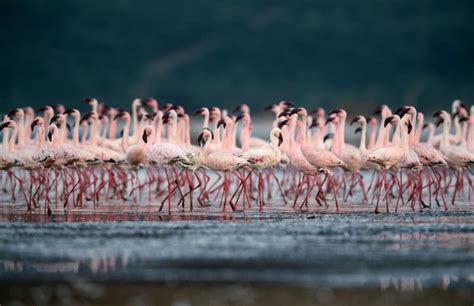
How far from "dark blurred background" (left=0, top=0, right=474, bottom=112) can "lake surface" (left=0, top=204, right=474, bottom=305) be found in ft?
165

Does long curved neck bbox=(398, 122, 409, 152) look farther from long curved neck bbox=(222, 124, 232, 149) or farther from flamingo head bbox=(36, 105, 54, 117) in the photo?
flamingo head bbox=(36, 105, 54, 117)

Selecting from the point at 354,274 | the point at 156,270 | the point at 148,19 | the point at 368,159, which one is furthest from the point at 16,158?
the point at 148,19

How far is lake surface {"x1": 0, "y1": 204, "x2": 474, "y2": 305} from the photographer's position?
10.9 metres

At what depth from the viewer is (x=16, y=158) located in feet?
58.0

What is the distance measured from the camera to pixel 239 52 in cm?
7519

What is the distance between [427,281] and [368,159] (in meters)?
6.13

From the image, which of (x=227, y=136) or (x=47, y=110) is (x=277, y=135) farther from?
(x=47, y=110)

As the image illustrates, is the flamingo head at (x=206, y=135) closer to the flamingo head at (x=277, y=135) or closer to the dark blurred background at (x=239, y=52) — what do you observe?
the flamingo head at (x=277, y=135)

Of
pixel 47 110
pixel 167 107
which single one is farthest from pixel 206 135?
pixel 167 107

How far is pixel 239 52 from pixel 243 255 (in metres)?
63.0

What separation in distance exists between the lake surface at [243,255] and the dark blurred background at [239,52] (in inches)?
1976

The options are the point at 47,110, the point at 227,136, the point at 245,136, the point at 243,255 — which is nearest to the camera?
the point at 243,255

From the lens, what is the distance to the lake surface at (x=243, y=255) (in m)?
10.9

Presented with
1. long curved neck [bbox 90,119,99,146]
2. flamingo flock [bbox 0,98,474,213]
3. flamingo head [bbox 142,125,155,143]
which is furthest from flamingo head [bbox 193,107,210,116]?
flamingo head [bbox 142,125,155,143]
